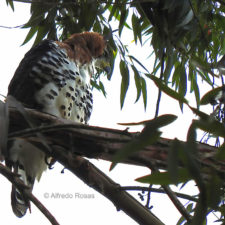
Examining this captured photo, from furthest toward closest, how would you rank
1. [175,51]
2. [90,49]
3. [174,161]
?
[90,49] → [175,51] → [174,161]

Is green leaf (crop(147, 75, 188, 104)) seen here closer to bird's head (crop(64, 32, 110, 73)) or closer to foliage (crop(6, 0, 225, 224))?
foliage (crop(6, 0, 225, 224))

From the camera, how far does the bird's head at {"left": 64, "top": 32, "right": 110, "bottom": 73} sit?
110 inches

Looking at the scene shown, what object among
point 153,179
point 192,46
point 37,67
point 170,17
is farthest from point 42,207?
point 37,67

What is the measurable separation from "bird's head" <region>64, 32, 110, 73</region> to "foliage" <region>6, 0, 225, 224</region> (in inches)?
3.3

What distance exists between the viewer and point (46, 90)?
2.37 meters

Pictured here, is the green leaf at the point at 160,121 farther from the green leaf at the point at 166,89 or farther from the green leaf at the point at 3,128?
the green leaf at the point at 3,128

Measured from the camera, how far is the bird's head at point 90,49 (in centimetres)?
279

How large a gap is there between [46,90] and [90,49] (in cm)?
71

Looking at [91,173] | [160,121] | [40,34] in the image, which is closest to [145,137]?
[160,121]

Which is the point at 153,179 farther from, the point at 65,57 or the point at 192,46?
the point at 65,57

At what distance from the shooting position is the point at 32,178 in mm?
2473

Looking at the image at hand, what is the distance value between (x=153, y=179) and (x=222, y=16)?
58.8 inches

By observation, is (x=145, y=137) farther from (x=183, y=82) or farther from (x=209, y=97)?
(x=183, y=82)

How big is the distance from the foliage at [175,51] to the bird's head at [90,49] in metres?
0.08
